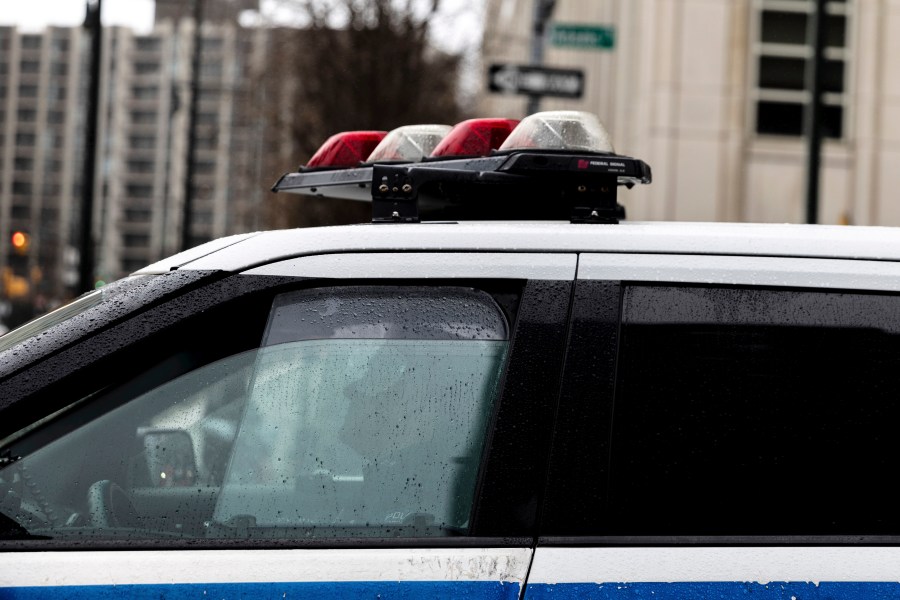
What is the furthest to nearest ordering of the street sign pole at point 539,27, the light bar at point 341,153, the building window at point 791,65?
the building window at point 791,65
the street sign pole at point 539,27
the light bar at point 341,153

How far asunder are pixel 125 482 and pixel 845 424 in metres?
1.19

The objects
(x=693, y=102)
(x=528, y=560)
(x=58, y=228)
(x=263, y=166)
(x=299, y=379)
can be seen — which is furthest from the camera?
(x=58, y=228)

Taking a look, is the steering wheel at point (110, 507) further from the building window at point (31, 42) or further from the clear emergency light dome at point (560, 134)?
the building window at point (31, 42)

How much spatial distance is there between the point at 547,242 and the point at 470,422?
0.34 m

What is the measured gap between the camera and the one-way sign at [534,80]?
12359mm

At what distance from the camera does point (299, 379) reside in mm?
2232

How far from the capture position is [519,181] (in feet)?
8.45

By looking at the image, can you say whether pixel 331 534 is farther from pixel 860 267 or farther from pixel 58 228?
pixel 58 228

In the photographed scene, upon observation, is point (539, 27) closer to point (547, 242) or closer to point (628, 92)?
point (628, 92)

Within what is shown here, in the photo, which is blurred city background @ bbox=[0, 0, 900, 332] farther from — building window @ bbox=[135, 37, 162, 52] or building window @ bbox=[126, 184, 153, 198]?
building window @ bbox=[135, 37, 162, 52]

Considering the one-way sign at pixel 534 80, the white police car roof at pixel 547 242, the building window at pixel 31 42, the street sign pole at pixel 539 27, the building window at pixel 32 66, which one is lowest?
the white police car roof at pixel 547 242

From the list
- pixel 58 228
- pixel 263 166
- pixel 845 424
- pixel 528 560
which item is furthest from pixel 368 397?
pixel 58 228

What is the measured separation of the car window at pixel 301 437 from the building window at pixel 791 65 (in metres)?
20.9

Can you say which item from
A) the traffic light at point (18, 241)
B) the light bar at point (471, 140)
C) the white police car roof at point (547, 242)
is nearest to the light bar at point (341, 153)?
the light bar at point (471, 140)
